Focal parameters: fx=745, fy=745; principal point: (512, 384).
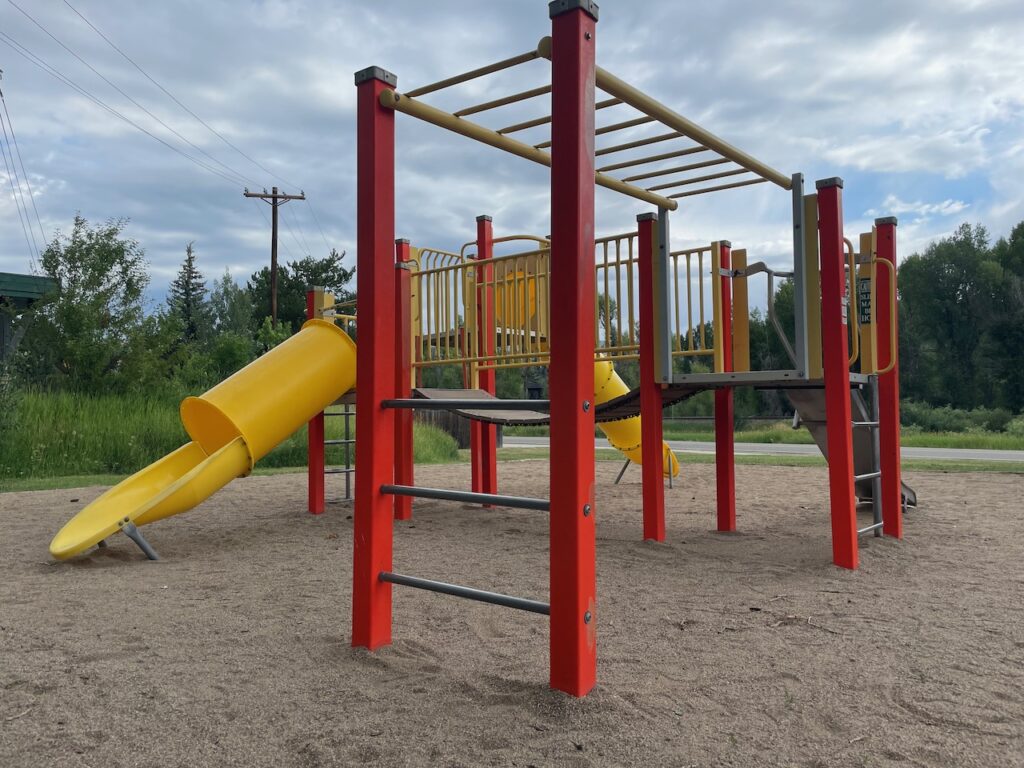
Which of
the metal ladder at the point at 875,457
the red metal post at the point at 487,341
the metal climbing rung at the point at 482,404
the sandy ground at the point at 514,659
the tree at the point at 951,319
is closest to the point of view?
the sandy ground at the point at 514,659

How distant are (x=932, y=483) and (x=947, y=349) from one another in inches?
1381

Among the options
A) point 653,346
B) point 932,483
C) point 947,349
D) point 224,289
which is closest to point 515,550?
point 653,346

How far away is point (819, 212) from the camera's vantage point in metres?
4.46

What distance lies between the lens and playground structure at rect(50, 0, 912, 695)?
237 centimetres

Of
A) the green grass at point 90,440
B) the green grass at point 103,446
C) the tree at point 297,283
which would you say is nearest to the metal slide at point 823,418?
the green grass at point 103,446

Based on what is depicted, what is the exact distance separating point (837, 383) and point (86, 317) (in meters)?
17.1

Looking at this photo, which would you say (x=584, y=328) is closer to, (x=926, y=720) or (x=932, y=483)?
(x=926, y=720)

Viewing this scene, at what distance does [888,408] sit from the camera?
17.4ft

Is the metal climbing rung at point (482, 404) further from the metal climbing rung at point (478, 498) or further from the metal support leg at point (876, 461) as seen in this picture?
the metal support leg at point (876, 461)

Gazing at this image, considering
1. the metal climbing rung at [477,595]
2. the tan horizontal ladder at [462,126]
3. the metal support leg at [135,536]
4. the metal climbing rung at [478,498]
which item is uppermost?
the tan horizontal ladder at [462,126]

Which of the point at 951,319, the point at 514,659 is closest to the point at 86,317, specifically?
the point at 514,659

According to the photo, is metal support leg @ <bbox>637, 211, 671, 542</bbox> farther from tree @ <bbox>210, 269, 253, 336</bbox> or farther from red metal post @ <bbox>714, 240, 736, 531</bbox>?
tree @ <bbox>210, 269, 253, 336</bbox>

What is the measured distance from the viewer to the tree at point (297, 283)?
3781 cm

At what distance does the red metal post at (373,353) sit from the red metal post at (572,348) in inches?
30.9
